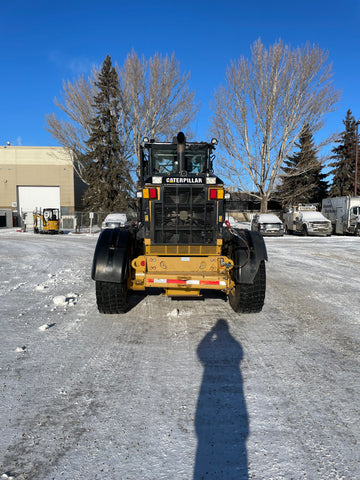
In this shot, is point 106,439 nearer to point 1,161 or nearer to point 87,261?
point 87,261

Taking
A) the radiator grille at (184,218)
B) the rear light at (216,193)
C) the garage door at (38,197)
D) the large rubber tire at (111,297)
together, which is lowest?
the large rubber tire at (111,297)

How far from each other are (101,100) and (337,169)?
85.0 feet

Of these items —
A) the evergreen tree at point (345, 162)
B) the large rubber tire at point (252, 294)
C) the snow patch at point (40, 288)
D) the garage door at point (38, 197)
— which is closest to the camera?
the large rubber tire at point (252, 294)

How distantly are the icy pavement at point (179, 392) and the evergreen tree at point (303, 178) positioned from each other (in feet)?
89.3

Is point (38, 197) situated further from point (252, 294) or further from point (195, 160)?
point (252, 294)

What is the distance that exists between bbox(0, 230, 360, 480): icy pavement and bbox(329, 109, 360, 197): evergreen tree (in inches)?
1373

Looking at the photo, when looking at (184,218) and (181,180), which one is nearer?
(181,180)

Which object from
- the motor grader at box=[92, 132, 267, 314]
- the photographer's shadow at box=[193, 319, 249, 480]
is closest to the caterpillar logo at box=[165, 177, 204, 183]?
the motor grader at box=[92, 132, 267, 314]

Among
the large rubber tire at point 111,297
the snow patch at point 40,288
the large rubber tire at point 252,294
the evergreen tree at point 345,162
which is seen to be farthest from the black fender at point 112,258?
the evergreen tree at point 345,162

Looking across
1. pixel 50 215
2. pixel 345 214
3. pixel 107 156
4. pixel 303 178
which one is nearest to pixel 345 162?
pixel 303 178

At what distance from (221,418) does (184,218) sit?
3.34m

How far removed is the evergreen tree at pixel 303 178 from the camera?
30.7 meters

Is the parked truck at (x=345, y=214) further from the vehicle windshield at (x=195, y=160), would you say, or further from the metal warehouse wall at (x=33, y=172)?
the metal warehouse wall at (x=33, y=172)

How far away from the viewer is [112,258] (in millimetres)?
5289
